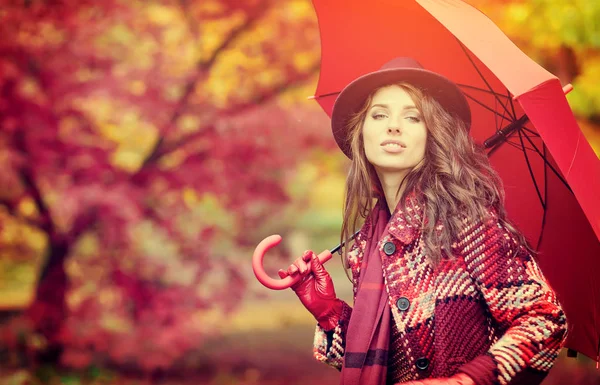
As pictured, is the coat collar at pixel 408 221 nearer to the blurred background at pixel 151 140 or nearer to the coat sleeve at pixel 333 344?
the coat sleeve at pixel 333 344

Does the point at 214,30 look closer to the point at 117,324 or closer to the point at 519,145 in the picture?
the point at 117,324

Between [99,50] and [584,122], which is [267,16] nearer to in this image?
[99,50]

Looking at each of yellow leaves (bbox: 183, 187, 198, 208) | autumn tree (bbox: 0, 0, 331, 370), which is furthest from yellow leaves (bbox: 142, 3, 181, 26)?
yellow leaves (bbox: 183, 187, 198, 208)

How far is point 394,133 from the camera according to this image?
190cm

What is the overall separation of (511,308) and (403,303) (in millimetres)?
272

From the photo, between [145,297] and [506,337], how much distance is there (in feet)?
11.4

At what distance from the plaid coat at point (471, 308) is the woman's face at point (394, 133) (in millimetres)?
148

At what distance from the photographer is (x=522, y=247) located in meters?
1.71

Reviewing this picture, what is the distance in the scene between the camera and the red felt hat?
1.89 meters

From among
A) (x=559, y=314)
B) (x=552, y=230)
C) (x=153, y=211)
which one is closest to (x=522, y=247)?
(x=559, y=314)

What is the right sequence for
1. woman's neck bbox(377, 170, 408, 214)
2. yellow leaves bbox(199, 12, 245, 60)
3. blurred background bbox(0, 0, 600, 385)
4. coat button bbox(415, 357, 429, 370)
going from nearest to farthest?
1. coat button bbox(415, 357, 429, 370)
2. woman's neck bbox(377, 170, 408, 214)
3. blurred background bbox(0, 0, 600, 385)
4. yellow leaves bbox(199, 12, 245, 60)

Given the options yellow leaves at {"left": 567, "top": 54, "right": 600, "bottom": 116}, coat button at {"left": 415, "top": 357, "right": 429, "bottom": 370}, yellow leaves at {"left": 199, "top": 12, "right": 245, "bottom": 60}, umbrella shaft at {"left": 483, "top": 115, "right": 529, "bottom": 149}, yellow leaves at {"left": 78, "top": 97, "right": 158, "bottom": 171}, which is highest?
yellow leaves at {"left": 199, "top": 12, "right": 245, "bottom": 60}

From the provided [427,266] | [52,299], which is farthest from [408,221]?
[52,299]

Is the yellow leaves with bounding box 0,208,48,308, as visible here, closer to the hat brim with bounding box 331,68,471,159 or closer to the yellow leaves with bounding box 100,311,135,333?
the yellow leaves with bounding box 100,311,135,333
